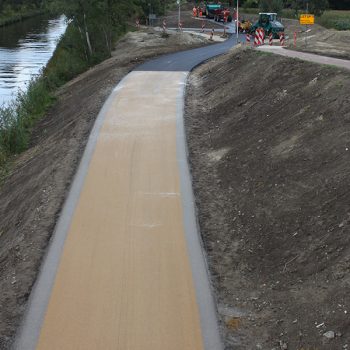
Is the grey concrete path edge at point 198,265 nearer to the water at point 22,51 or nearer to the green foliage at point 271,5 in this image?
the water at point 22,51

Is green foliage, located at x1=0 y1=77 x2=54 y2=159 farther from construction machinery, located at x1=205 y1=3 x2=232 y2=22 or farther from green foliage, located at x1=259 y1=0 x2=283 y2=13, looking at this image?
construction machinery, located at x1=205 y1=3 x2=232 y2=22

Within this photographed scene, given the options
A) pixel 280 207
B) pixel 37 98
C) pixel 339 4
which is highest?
pixel 280 207

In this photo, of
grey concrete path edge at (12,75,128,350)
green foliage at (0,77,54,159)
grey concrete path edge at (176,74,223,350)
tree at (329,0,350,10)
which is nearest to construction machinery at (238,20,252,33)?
green foliage at (0,77,54,159)

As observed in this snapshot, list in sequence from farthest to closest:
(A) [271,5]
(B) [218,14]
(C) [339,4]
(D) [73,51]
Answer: (C) [339,4]
(B) [218,14]
(A) [271,5]
(D) [73,51]

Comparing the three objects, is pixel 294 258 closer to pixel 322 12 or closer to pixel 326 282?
pixel 326 282

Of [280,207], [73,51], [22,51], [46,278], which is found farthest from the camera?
[22,51]

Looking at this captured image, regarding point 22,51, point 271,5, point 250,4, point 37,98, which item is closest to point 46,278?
point 37,98

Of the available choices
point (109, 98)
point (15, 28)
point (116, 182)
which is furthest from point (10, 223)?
point (15, 28)

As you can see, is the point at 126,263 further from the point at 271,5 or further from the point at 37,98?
the point at 271,5

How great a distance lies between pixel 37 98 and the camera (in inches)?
997

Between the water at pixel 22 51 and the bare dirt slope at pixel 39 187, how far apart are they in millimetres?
6811

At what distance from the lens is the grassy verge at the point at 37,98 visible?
63.1 ft

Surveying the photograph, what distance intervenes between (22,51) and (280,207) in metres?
47.1

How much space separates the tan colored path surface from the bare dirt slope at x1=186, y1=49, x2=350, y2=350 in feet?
2.01
